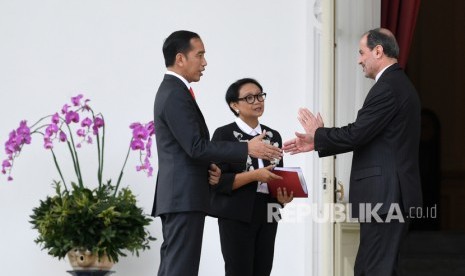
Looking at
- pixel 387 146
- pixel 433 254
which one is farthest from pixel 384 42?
pixel 433 254

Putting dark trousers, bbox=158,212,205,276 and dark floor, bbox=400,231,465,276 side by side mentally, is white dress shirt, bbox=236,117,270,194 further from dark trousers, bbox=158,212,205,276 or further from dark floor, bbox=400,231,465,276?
dark floor, bbox=400,231,465,276

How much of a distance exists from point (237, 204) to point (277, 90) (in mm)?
1650

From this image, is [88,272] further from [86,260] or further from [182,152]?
[182,152]

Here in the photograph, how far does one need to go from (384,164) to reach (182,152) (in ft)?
3.12

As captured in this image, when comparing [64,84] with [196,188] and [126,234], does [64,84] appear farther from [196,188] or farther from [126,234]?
[196,188]

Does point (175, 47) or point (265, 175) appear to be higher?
point (175, 47)

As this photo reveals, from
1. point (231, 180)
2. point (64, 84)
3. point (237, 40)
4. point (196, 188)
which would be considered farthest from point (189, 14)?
point (196, 188)

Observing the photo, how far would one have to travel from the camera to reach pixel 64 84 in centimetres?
657

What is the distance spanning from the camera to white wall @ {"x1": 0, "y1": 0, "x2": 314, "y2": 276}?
649 cm

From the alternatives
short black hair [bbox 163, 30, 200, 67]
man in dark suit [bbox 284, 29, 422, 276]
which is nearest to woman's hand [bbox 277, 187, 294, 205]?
man in dark suit [bbox 284, 29, 422, 276]

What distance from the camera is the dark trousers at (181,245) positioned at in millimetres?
4406

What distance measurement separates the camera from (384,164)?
476cm

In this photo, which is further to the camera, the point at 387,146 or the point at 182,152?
the point at 387,146

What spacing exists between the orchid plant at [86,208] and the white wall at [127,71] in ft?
0.72
